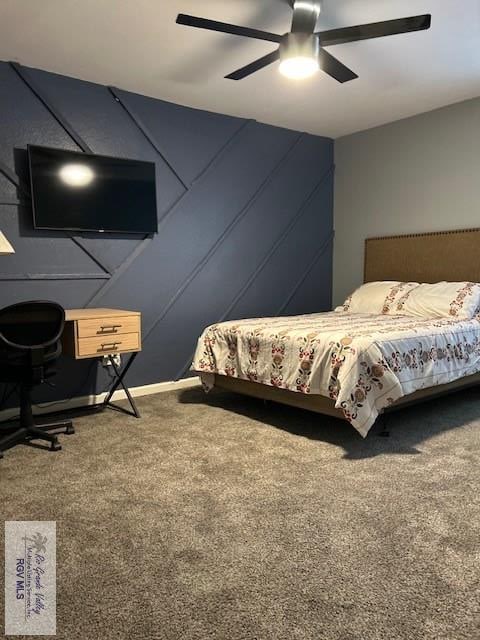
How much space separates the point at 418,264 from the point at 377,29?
100 inches

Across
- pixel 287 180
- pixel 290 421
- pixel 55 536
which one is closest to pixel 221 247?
pixel 287 180

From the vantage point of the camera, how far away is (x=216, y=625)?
4.42 feet

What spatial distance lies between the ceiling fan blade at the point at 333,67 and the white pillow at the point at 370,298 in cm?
195

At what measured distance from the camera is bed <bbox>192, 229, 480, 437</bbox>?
2611mm

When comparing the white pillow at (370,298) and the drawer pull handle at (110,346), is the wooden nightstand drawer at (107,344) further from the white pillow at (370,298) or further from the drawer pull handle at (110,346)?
the white pillow at (370,298)

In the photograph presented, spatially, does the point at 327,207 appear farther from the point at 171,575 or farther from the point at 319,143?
the point at 171,575

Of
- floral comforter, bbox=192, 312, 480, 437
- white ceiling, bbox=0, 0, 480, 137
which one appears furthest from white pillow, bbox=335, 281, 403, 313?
white ceiling, bbox=0, 0, 480, 137

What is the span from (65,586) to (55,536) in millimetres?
315

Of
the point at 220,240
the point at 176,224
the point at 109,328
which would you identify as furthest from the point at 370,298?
the point at 109,328

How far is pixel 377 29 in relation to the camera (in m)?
2.28

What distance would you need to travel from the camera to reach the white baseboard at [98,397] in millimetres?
3291

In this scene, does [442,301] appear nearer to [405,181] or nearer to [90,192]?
[405,181]

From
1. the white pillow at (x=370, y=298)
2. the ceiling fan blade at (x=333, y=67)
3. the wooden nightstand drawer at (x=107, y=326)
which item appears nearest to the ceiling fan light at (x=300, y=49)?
the ceiling fan blade at (x=333, y=67)

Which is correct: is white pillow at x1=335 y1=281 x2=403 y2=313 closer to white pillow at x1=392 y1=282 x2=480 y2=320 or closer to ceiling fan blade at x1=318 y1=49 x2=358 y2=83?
white pillow at x1=392 y1=282 x2=480 y2=320
